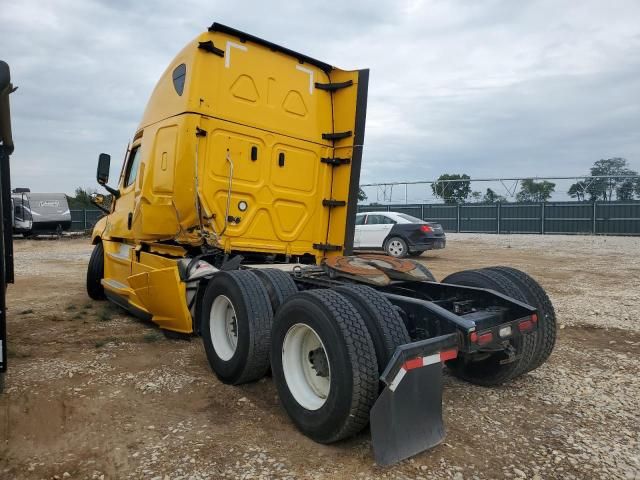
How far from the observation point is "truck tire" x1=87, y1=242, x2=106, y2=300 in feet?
25.1

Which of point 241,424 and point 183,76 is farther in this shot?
point 183,76

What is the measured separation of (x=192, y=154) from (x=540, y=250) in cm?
1643

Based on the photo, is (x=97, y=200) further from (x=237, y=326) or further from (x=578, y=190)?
(x=578, y=190)

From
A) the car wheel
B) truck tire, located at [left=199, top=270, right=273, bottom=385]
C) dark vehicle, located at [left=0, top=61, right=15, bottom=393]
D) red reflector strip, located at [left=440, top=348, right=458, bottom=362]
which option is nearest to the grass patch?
truck tire, located at [left=199, top=270, right=273, bottom=385]

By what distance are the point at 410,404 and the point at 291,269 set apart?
227cm

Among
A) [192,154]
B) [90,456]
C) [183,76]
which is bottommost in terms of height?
[90,456]

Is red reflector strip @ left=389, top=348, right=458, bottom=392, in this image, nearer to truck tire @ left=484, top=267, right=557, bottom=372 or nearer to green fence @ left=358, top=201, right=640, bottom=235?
truck tire @ left=484, top=267, right=557, bottom=372

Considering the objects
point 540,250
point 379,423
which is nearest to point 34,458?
point 379,423

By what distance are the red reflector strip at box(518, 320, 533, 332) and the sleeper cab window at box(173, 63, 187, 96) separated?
13.1ft

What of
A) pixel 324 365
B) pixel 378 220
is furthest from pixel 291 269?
pixel 378 220

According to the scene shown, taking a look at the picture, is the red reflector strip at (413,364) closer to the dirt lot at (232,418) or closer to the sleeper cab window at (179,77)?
the dirt lot at (232,418)

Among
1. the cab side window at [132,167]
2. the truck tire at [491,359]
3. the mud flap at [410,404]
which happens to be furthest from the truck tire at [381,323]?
the cab side window at [132,167]

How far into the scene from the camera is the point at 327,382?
3.29 meters

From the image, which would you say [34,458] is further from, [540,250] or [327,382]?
[540,250]
